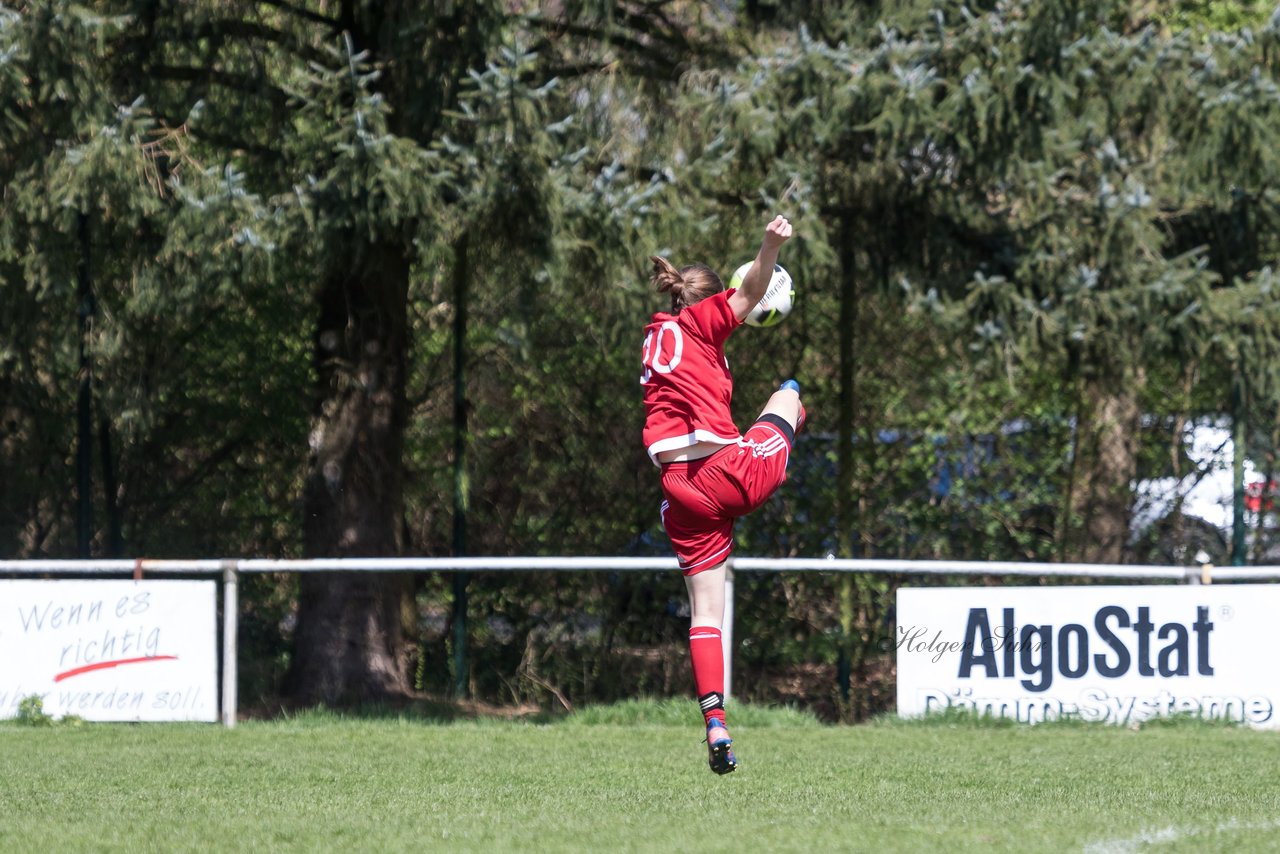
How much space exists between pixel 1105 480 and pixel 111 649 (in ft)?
24.1

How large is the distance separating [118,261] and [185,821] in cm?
556

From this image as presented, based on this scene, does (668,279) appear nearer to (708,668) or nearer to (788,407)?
(788,407)

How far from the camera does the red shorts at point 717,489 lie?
20.0 feet

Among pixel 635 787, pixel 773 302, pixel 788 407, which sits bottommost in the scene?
pixel 635 787

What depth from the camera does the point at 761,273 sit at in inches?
230

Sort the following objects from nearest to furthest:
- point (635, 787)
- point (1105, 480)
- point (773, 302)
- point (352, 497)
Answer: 1. point (773, 302)
2. point (635, 787)
3. point (352, 497)
4. point (1105, 480)

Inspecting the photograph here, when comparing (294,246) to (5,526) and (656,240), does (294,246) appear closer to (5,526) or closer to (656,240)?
(656,240)

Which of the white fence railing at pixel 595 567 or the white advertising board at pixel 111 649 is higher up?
the white fence railing at pixel 595 567

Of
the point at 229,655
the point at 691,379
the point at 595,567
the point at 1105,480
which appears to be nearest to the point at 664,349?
the point at 691,379

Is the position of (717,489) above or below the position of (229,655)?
above

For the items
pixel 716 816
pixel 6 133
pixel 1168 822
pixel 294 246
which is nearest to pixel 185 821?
pixel 716 816

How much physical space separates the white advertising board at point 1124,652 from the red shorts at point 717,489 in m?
3.59

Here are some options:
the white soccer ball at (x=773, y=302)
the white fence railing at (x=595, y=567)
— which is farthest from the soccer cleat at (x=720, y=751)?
the white fence railing at (x=595, y=567)

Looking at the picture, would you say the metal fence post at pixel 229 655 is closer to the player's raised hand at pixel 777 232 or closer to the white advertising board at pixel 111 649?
the white advertising board at pixel 111 649
